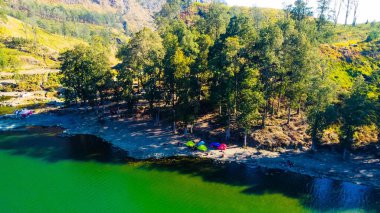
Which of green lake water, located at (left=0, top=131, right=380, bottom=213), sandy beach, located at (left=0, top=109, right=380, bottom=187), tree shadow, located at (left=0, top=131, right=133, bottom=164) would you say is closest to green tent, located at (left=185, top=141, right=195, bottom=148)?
sandy beach, located at (left=0, top=109, right=380, bottom=187)

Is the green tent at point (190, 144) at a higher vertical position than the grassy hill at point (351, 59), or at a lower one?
lower

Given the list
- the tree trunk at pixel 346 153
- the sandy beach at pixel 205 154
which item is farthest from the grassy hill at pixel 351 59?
the sandy beach at pixel 205 154

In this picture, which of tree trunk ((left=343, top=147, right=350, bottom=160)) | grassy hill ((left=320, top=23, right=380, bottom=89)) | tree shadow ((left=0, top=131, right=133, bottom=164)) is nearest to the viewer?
tree trunk ((left=343, top=147, right=350, bottom=160))

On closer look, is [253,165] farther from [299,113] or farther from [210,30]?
[210,30]

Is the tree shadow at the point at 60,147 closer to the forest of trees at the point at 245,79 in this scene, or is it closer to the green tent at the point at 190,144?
the green tent at the point at 190,144

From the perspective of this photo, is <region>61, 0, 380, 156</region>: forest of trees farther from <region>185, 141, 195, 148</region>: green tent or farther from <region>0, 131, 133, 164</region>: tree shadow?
<region>0, 131, 133, 164</region>: tree shadow

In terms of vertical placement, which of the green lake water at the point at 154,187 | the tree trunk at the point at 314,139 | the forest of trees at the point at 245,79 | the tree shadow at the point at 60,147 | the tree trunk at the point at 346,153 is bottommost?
the green lake water at the point at 154,187

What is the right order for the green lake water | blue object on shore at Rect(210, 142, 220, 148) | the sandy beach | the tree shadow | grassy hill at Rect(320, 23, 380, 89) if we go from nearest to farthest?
the green lake water
the sandy beach
the tree shadow
blue object on shore at Rect(210, 142, 220, 148)
grassy hill at Rect(320, 23, 380, 89)

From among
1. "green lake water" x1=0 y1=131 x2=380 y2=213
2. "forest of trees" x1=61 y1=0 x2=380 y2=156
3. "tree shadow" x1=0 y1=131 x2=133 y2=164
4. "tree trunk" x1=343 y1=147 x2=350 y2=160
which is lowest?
"green lake water" x1=0 y1=131 x2=380 y2=213
